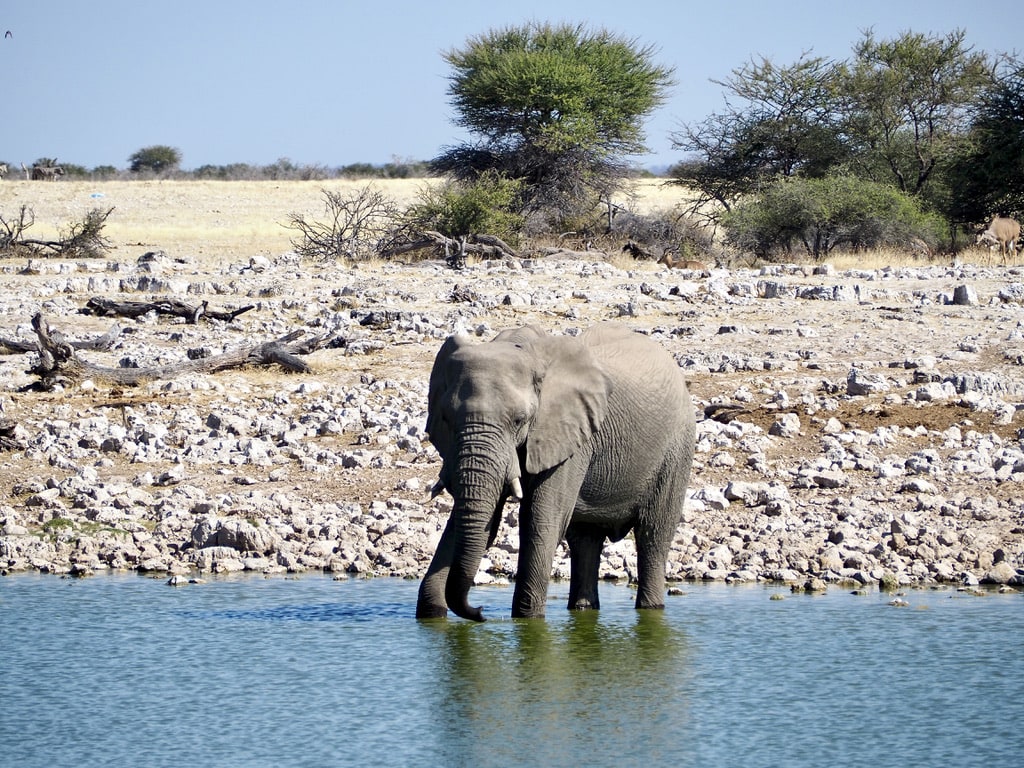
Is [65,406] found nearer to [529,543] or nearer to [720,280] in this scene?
[529,543]

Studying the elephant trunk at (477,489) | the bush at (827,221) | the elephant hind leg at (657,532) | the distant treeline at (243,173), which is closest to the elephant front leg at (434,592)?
the elephant trunk at (477,489)

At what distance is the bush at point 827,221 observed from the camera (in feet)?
98.5

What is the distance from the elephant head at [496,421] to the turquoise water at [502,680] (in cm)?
70

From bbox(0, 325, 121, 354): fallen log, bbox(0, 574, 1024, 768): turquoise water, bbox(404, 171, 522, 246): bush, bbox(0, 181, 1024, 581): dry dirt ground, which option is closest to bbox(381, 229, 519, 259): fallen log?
bbox(404, 171, 522, 246): bush

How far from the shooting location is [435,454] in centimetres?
1373

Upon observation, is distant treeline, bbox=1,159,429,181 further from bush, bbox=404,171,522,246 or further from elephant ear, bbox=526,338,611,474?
elephant ear, bbox=526,338,611,474

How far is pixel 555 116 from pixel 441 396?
28213mm

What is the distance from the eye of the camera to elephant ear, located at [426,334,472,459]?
820 centimetres

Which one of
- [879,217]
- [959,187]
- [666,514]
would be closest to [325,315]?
[666,514]

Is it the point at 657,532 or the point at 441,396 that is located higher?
the point at 441,396

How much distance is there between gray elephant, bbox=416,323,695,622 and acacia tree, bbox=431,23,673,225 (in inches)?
960

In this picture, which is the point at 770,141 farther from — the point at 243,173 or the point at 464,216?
the point at 243,173

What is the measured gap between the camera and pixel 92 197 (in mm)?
59344

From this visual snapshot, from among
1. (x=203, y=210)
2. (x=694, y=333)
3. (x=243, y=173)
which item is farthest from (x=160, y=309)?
(x=243, y=173)
